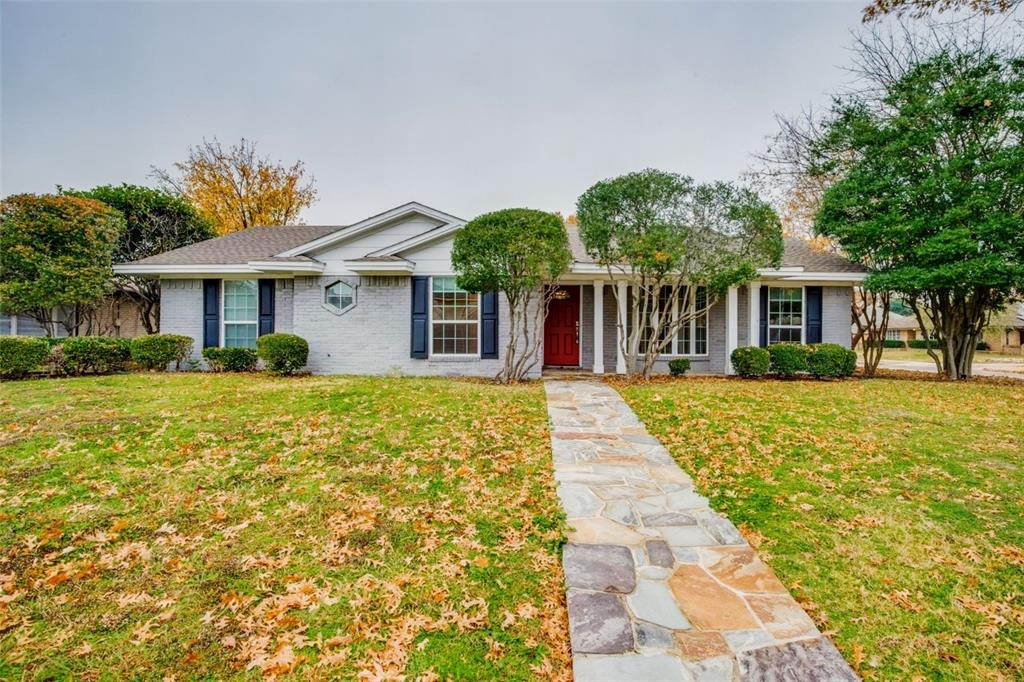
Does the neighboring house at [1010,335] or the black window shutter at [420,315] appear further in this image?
the neighboring house at [1010,335]

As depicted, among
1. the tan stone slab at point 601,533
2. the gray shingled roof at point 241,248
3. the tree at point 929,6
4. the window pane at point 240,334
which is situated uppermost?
the tree at point 929,6

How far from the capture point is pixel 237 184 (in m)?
22.2

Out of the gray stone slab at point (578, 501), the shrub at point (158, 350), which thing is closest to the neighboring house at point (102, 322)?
the shrub at point (158, 350)

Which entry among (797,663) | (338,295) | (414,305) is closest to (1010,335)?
(414,305)

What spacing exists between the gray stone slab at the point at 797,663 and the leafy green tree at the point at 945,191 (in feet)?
36.4

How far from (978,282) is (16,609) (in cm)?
1496

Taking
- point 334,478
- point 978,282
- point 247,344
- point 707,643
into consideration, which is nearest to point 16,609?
point 334,478

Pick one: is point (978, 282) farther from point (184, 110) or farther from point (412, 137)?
point (184, 110)

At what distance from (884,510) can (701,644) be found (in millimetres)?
2591

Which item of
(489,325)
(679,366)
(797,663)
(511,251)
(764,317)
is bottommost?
(797,663)

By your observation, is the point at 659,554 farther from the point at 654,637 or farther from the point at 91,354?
the point at 91,354

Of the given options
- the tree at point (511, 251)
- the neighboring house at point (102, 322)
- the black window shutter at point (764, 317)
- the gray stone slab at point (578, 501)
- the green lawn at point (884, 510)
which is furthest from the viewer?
the neighboring house at point (102, 322)

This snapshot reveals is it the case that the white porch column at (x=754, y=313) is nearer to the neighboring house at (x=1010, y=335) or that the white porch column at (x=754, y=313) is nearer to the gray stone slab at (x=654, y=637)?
the gray stone slab at (x=654, y=637)

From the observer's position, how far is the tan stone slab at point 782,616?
237 centimetres
